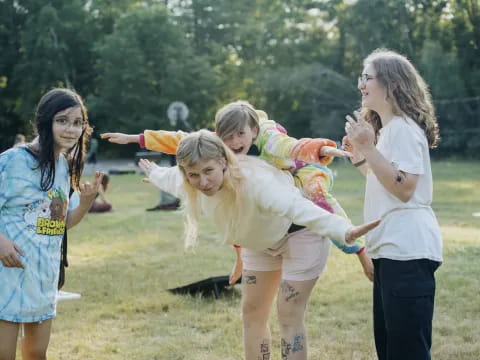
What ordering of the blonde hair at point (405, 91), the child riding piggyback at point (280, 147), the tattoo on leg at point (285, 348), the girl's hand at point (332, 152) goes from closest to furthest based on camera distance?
the blonde hair at point (405, 91), the girl's hand at point (332, 152), the child riding piggyback at point (280, 147), the tattoo on leg at point (285, 348)

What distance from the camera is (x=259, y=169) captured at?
312cm

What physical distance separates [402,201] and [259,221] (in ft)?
2.44

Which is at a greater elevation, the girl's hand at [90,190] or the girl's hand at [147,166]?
the girl's hand at [147,166]

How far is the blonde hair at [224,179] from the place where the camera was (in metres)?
2.94

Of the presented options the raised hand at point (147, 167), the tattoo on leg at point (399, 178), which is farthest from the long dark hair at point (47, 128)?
the tattoo on leg at point (399, 178)

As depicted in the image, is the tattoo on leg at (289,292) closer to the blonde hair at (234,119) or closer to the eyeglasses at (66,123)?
the blonde hair at (234,119)

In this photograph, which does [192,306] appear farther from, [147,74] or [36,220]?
[147,74]

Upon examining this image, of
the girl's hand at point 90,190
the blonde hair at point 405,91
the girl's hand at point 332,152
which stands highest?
the blonde hair at point 405,91

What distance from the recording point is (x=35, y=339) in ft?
10.7

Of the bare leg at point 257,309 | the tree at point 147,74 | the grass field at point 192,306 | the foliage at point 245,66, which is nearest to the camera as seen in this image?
the bare leg at point 257,309

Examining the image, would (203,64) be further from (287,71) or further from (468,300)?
(468,300)

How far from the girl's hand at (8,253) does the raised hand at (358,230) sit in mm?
1620

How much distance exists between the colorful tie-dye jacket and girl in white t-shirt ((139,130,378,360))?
0.10 metres

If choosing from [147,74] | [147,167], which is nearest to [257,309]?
[147,167]
